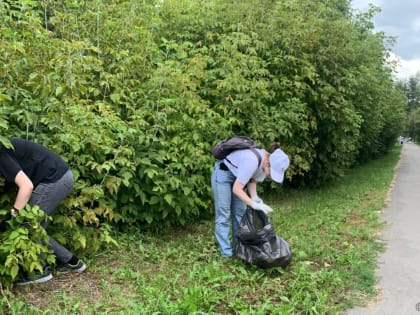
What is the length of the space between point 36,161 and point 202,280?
6.25 ft

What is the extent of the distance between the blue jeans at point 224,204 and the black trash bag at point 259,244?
1.08 feet

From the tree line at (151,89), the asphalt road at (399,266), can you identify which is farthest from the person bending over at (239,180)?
the asphalt road at (399,266)

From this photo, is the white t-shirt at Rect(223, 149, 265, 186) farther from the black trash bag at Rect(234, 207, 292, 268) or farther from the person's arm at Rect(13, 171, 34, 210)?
the person's arm at Rect(13, 171, 34, 210)

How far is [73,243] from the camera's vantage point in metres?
4.27

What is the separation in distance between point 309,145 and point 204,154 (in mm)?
4697

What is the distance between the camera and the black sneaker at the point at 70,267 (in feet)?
13.4

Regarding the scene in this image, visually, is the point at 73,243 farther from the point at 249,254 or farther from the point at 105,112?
the point at 249,254

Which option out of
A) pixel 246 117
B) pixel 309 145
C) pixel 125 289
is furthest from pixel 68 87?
pixel 309 145

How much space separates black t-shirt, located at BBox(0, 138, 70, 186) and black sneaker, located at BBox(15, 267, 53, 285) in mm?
853

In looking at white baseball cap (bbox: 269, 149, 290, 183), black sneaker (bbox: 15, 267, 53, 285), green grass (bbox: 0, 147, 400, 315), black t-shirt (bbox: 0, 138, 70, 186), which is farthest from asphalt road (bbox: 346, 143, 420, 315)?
black t-shirt (bbox: 0, 138, 70, 186)

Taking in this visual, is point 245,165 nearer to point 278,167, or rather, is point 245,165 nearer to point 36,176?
point 278,167

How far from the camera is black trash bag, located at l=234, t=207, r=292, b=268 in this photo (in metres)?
4.28

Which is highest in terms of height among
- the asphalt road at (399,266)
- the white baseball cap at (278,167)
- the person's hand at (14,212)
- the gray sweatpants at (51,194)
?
the white baseball cap at (278,167)

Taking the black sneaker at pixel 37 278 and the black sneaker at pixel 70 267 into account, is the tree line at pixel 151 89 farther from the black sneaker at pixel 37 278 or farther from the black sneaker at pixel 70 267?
the black sneaker at pixel 37 278
